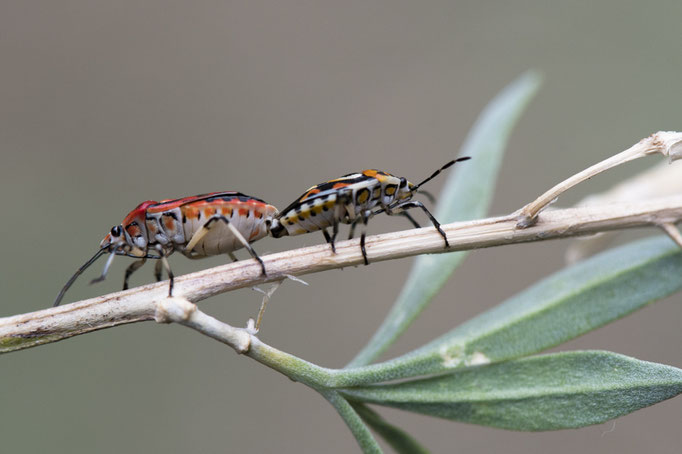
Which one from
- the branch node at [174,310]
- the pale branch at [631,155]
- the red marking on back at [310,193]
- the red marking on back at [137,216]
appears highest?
the red marking on back at [137,216]

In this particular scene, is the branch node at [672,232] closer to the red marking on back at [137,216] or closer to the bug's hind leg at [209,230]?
the bug's hind leg at [209,230]

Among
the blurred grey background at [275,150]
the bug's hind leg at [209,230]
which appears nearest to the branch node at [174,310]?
the bug's hind leg at [209,230]

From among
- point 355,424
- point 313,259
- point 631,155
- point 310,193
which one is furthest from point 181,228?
point 631,155

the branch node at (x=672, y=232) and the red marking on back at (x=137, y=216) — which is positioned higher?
the red marking on back at (x=137, y=216)

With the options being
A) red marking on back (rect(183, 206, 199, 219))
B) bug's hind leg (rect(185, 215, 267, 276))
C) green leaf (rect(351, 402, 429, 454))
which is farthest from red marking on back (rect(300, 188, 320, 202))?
green leaf (rect(351, 402, 429, 454))

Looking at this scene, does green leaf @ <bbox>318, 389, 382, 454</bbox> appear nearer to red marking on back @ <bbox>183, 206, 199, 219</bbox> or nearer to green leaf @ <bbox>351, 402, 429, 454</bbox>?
green leaf @ <bbox>351, 402, 429, 454</bbox>

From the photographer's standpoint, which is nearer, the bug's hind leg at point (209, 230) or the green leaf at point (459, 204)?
the bug's hind leg at point (209, 230)

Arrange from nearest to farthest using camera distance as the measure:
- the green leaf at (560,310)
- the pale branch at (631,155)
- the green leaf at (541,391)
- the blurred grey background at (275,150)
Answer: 1. the green leaf at (541,391)
2. the pale branch at (631,155)
3. the green leaf at (560,310)
4. the blurred grey background at (275,150)

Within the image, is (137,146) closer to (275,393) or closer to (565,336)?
(275,393)
